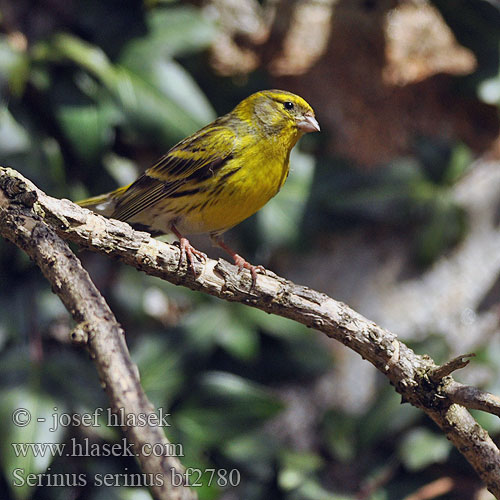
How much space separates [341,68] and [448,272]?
60.2 inches

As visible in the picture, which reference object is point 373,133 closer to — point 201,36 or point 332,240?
point 332,240

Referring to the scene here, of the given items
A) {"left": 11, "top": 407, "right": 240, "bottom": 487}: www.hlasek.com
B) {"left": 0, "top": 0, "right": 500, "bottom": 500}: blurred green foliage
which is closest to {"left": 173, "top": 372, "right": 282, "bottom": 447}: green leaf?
{"left": 0, "top": 0, "right": 500, "bottom": 500}: blurred green foliage

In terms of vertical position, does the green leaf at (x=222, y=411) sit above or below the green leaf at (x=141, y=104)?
below

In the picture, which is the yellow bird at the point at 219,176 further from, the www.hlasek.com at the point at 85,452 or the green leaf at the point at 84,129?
the www.hlasek.com at the point at 85,452

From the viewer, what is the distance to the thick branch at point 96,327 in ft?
4.19

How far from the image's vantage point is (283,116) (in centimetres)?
301

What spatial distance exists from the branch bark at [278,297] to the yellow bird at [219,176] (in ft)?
2.01

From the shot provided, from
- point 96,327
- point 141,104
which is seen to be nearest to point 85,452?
point 141,104

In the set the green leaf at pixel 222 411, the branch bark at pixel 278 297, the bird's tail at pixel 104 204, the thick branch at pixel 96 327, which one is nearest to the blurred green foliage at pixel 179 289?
the green leaf at pixel 222 411

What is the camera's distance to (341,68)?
452cm

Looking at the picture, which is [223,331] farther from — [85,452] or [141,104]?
[141,104]

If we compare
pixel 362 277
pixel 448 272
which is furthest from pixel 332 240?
pixel 448 272

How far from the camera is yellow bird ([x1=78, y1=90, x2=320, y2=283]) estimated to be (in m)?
2.81

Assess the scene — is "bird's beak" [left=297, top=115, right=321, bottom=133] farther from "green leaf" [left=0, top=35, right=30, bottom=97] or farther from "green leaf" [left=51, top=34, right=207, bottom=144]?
"green leaf" [left=0, top=35, right=30, bottom=97]
